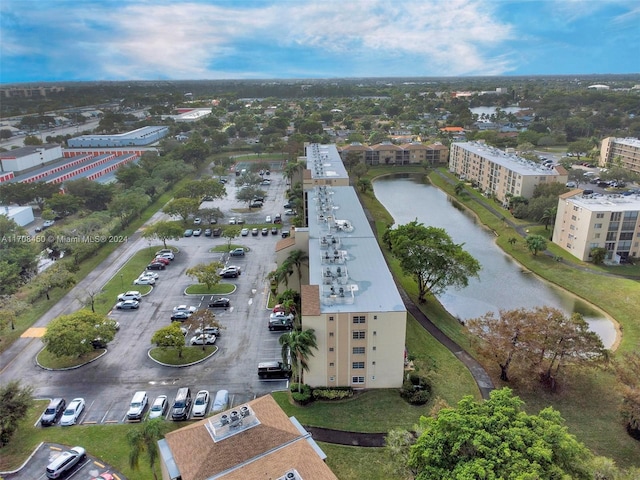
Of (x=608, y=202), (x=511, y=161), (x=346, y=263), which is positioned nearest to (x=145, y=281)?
(x=346, y=263)

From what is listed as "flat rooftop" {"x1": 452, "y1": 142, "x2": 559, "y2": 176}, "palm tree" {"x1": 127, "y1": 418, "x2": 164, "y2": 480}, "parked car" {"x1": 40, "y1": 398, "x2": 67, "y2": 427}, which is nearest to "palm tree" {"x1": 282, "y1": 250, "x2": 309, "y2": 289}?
"parked car" {"x1": 40, "y1": 398, "x2": 67, "y2": 427}

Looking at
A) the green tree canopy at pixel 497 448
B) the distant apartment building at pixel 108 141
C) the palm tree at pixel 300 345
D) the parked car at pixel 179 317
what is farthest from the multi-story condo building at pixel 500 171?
the distant apartment building at pixel 108 141

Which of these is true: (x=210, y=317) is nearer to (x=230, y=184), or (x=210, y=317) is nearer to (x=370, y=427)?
(x=370, y=427)

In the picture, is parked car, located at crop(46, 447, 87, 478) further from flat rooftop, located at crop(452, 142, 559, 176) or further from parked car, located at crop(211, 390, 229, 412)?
flat rooftop, located at crop(452, 142, 559, 176)

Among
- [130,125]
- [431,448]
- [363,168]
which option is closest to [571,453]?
[431,448]

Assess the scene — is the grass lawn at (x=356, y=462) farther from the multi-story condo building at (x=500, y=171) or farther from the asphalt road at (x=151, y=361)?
the multi-story condo building at (x=500, y=171)

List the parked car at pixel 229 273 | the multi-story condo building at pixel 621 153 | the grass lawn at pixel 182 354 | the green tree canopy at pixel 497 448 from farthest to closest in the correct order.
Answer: the multi-story condo building at pixel 621 153, the parked car at pixel 229 273, the grass lawn at pixel 182 354, the green tree canopy at pixel 497 448
